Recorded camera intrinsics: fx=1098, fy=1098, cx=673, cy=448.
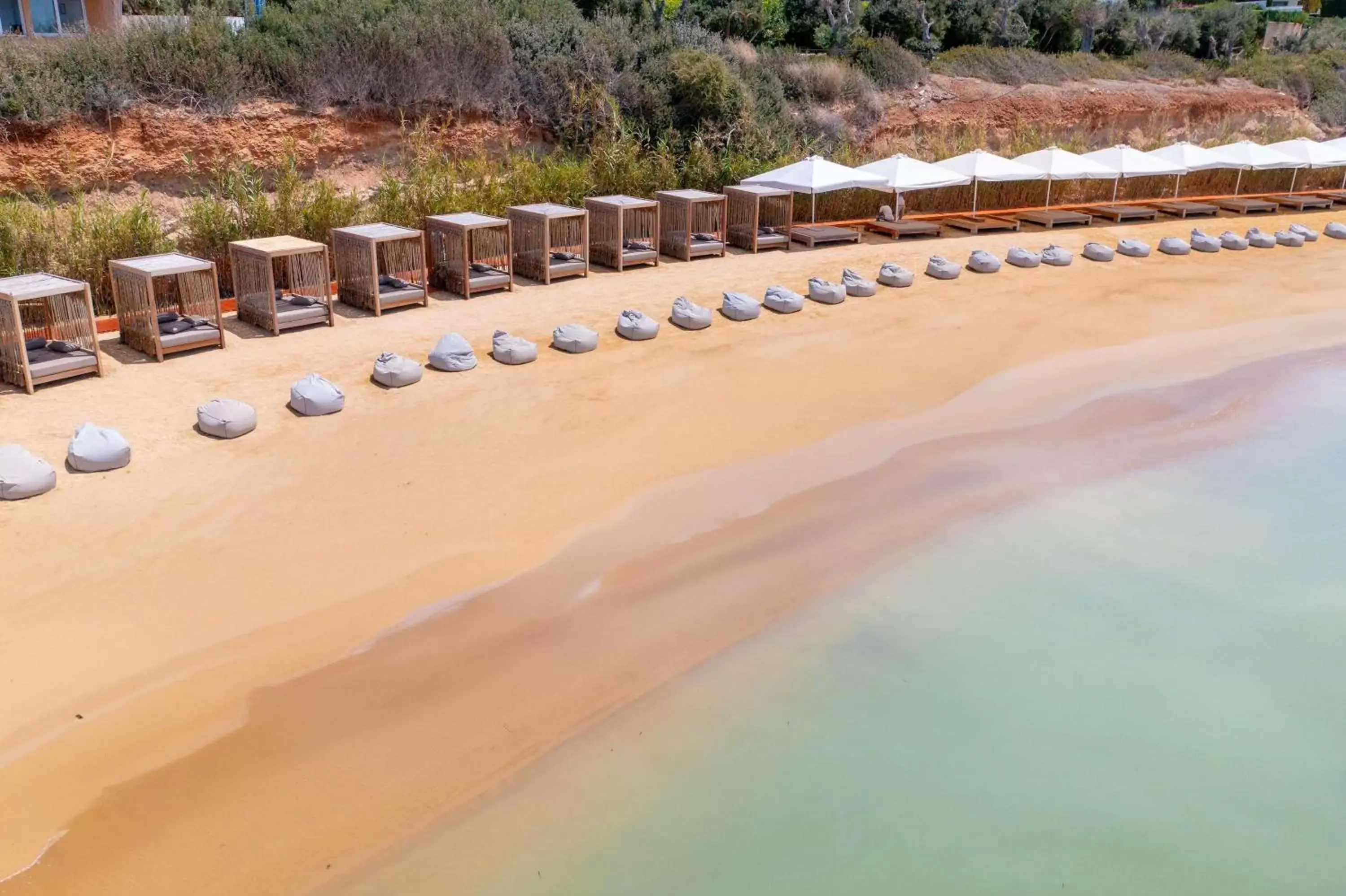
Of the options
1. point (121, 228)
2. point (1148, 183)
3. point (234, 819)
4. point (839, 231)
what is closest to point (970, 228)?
point (839, 231)

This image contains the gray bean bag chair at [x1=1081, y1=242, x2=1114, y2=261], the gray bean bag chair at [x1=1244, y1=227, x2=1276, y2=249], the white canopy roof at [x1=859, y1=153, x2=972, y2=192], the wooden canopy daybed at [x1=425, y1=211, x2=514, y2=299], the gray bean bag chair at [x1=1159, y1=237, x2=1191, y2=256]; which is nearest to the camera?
the wooden canopy daybed at [x1=425, y1=211, x2=514, y2=299]

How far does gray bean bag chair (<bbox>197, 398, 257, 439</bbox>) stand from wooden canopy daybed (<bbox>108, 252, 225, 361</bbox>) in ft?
6.21

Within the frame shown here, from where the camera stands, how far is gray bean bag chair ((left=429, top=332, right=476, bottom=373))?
11.1m

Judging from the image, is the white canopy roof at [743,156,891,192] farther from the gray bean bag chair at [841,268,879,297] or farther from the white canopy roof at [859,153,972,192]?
the gray bean bag chair at [841,268,879,297]

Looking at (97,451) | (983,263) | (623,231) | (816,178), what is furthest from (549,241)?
(97,451)

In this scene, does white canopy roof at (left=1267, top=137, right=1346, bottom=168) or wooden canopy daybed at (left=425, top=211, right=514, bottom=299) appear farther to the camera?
white canopy roof at (left=1267, top=137, right=1346, bottom=168)

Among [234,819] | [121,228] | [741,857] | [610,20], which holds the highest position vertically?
[610,20]

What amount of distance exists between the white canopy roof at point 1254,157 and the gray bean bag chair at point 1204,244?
8.06ft

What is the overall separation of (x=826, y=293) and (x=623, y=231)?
323 cm

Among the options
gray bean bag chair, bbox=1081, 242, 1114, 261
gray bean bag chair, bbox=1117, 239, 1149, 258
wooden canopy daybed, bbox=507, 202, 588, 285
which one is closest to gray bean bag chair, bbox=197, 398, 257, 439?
wooden canopy daybed, bbox=507, 202, 588, 285

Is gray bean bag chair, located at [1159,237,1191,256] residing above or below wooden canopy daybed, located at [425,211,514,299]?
below

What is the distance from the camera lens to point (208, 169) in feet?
50.1

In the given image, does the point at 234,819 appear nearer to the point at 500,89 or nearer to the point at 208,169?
the point at 208,169

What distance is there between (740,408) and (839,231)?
7472 millimetres
